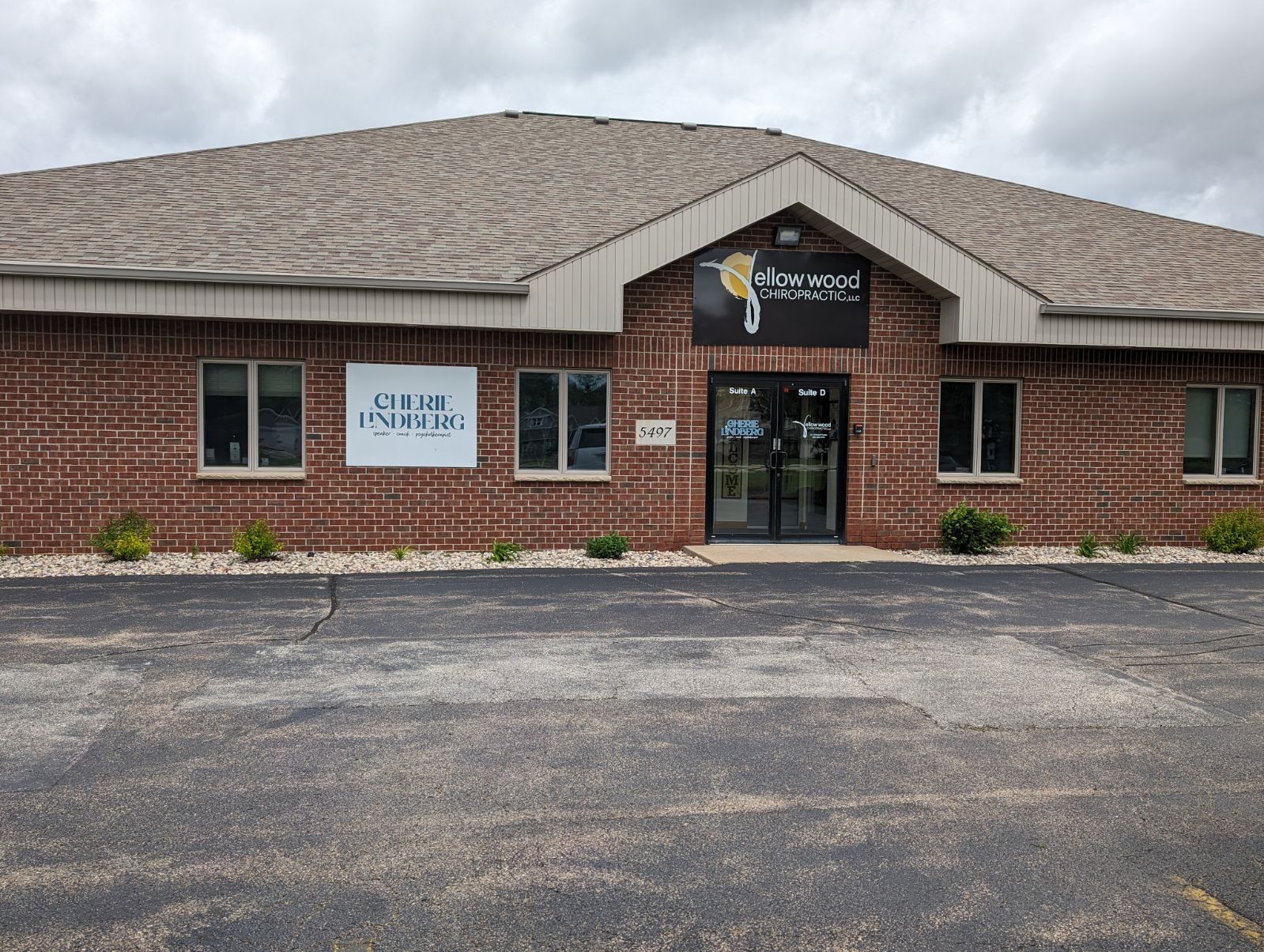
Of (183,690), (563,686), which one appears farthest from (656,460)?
(183,690)

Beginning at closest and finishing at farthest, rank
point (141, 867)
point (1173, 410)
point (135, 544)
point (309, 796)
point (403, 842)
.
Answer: point (141, 867)
point (403, 842)
point (309, 796)
point (135, 544)
point (1173, 410)

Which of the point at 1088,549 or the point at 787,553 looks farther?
the point at 1088,549

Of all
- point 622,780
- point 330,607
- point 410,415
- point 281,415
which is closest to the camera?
point 622,780

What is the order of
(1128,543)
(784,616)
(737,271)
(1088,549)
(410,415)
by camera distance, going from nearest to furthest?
(784,616), (410,415), (737,271), (1088,549), (1128,543)

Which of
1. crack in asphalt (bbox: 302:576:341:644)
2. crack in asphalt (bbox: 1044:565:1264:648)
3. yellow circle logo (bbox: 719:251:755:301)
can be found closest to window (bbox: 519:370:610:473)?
yellow circle logo (bbox: 719:251:755:301)

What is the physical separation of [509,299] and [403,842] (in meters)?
9.18

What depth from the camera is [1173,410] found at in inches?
619

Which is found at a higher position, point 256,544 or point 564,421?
point 564,421

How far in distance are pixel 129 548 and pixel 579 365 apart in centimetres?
598

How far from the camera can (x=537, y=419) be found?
14203mm

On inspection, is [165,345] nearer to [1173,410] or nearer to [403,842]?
[403,842]

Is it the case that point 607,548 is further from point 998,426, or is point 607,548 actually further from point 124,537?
point 998,426

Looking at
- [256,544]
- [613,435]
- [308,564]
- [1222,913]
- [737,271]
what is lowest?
[1222,913]

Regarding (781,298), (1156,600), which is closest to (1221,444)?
(1156,600)
